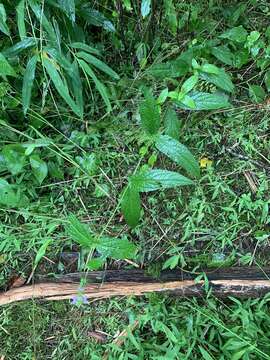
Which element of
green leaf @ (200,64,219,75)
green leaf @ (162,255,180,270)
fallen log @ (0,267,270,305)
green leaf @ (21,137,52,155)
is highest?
green leaf @ (200,64,219,75)

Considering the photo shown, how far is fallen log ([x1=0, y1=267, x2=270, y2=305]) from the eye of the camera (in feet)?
5.92

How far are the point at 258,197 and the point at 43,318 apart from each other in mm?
995

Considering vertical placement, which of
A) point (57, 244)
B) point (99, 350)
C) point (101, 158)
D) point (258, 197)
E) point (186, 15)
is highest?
point (186, 15)

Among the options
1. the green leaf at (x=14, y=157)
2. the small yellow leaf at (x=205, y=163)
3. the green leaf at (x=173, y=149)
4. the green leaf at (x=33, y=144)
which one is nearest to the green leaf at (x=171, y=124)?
the green leaf at (x=173, y=149)

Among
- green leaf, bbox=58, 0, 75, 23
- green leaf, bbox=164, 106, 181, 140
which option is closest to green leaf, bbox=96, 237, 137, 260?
green leaf, bbox=164, 106, 181, 140

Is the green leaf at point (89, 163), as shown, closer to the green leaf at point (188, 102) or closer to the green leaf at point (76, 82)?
the green leaf at point (76, 82)

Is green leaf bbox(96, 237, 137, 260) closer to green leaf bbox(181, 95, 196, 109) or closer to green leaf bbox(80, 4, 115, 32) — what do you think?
green leaf bbox(181, 95, 196, 109)

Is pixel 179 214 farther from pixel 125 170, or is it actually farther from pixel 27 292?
pixel 27 292

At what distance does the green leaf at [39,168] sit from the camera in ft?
6.41

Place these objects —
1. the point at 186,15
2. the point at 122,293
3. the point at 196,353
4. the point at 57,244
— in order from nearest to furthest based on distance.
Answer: the point at 196,353 → the point at 122,293 → the point at 57,244 → the point at 186,15

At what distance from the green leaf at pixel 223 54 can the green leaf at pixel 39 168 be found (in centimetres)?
84

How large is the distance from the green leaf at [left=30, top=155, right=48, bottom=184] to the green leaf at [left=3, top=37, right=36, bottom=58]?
0.41 metres

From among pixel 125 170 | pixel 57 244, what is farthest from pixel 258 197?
pixel 57 244

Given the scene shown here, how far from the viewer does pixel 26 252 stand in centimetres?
204
